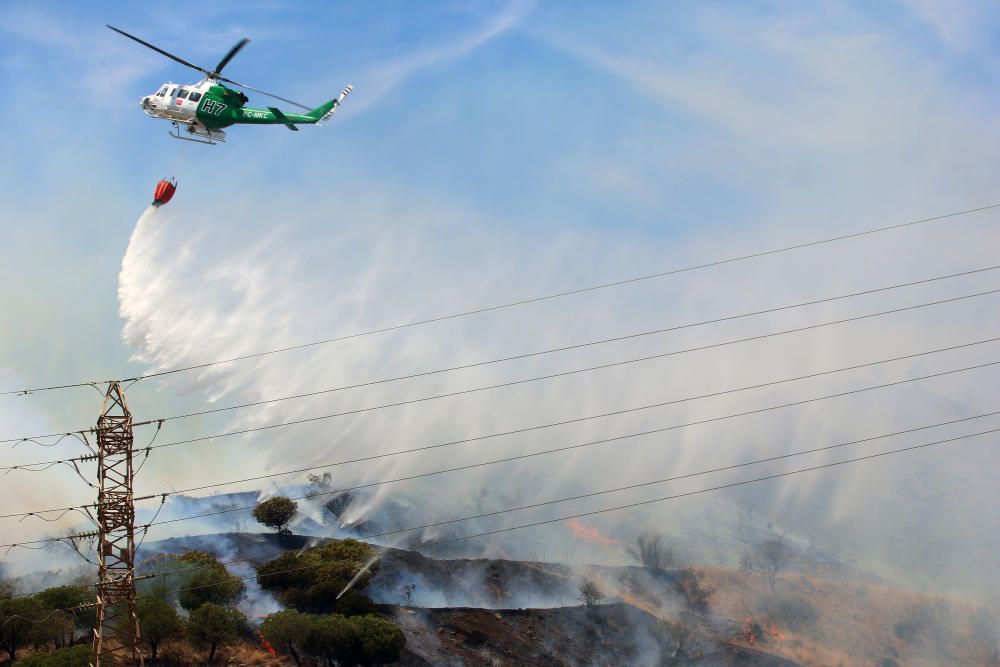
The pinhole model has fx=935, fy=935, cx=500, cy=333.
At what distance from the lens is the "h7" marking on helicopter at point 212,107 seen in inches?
3649

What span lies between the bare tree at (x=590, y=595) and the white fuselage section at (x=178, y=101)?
72.9 m

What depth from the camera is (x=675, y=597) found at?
126625 millimetres

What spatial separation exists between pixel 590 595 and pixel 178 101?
75.5 metres

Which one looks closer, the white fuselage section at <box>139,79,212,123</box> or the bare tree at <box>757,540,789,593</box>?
the white fuselage section at <box>139,79,212,123</box>

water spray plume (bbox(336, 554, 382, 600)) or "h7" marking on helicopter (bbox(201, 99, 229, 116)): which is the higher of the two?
"h7" marking on helicopter (bbox(201, 99, 229, 116))

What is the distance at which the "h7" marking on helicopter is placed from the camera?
92688mm

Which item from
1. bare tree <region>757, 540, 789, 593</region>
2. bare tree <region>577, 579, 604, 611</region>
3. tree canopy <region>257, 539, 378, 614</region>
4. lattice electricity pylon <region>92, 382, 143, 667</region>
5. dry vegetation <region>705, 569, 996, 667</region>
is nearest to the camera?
lattice electricity pylon <region>92, 382, 143, 667</region>

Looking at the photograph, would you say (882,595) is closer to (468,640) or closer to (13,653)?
(468,640)

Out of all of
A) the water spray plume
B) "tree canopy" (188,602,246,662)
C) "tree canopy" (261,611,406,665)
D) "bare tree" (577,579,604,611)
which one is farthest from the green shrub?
"bare tree" (577,579,604,611)

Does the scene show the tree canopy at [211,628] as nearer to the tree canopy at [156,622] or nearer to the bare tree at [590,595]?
the tree canopy at [156,622]

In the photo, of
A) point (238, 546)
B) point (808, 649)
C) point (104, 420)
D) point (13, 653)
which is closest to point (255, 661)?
point (13, 653)

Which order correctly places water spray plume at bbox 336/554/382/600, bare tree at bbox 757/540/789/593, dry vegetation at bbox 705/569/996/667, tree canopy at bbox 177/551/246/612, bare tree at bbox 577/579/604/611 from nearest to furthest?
tree canopy at bbox 177/551/246/612 < water spray plume at bbox 336/554/382/600 < bare tree at bbox 577/579/604/611 < dry vegetation at bbox 705/569/996/667 < bare tree at bbox 757/540/789/593

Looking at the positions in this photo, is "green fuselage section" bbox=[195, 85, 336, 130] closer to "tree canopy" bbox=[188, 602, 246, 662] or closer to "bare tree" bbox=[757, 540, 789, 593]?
"tree canopy" bbox=[188, 602, 246, 662]

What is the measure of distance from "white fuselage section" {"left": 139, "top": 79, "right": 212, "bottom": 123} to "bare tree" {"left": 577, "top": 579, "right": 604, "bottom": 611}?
72.9 metres
